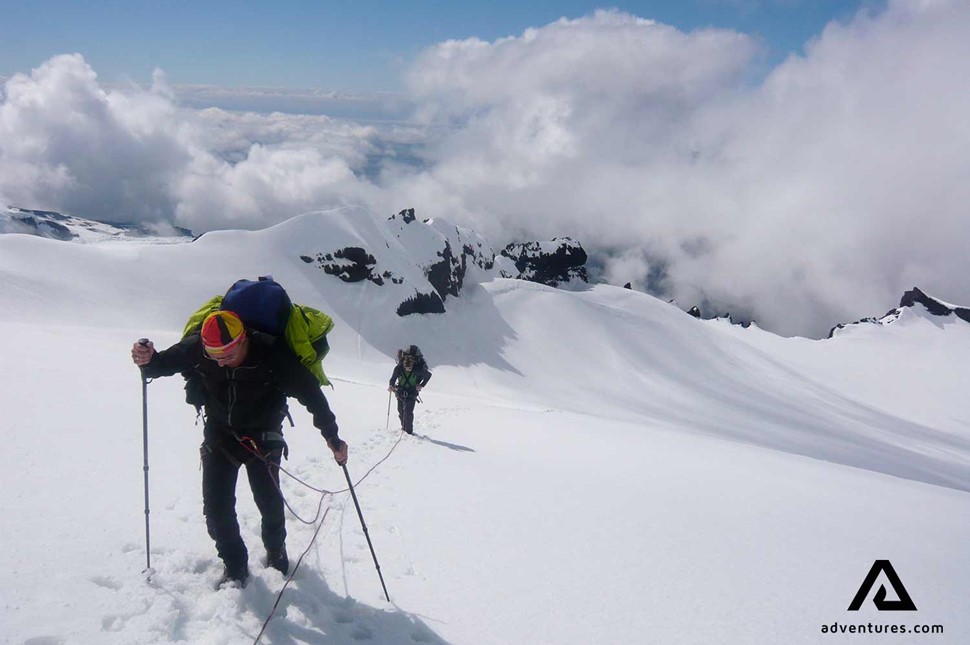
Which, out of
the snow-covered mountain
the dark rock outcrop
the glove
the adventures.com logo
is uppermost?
the dark rock outcrop

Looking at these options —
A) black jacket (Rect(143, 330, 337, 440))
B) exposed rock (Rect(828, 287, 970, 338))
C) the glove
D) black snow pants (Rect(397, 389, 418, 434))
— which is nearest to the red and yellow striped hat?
black jacket (Rect(143, 330, 337, 440))

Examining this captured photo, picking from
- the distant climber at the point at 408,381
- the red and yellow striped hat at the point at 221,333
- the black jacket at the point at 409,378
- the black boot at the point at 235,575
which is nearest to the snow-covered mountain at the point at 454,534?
the black boot at the point at 235,575

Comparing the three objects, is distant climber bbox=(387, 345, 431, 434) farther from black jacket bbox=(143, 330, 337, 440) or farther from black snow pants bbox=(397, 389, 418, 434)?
black jacket bbox=(143, 330, 337, 440)

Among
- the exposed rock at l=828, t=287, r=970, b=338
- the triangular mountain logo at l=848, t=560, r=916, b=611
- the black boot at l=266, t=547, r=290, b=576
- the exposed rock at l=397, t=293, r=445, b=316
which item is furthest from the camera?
the exposed rock at l=828, t=287, r=970, b=338

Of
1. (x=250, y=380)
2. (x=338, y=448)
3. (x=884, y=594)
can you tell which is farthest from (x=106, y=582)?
(x=884, y=594)

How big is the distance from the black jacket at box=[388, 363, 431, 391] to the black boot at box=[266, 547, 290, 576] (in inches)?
334

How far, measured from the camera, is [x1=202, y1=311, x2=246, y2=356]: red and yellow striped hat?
439 centimetres

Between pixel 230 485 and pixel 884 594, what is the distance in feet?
24.3

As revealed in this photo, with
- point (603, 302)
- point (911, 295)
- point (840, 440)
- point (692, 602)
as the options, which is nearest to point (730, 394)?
point (840, 440)

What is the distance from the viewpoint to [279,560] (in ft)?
17.1

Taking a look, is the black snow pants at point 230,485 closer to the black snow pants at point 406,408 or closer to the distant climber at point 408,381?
the black snow pants at point 406,408

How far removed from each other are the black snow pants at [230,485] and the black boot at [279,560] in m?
0.26

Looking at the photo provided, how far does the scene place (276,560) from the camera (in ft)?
17.2

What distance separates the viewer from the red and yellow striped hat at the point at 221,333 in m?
4.39
